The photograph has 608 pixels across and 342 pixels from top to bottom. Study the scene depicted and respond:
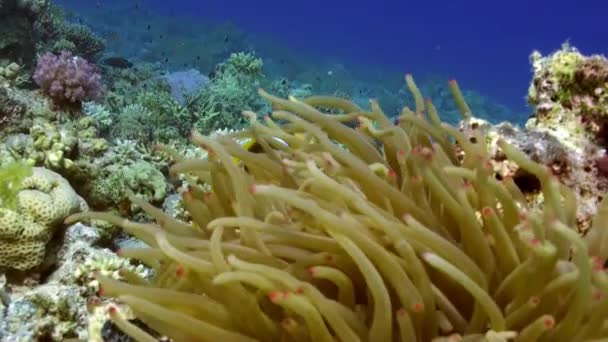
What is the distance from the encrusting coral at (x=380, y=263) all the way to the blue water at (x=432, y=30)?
44.0 m

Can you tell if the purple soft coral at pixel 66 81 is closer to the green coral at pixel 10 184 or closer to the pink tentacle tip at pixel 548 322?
the green coral at pixel 10 184

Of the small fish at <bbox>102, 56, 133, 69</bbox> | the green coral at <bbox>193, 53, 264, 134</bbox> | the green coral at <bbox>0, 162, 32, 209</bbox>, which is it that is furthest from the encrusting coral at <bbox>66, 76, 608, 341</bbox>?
the small fish at <bbox>102, 56, 133, 69</bbox>

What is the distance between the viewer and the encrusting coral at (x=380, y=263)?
5.00ft

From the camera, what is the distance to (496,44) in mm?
85312

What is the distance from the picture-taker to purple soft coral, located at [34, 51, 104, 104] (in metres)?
5.46

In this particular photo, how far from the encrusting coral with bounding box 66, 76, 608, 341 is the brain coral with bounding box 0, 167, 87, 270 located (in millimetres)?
1305

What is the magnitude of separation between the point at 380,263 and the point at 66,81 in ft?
15.4

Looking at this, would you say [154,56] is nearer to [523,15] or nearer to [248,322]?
[248,322]

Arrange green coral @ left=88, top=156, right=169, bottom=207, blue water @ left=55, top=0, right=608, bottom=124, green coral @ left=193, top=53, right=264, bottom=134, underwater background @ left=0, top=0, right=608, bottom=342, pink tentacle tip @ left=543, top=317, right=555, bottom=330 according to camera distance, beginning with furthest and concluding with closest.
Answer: blue water @ left=55, top=0, right=608, bottom=124
green coral @ left=193, top=53, right=264, bottom=134
green coral @ left=88, top=156, right=169, bottom=207
underwater background @ left=0, top=0, right=608, bottom=342
pink tentacle tip @ left=543, top=317, right=555, bottom=330

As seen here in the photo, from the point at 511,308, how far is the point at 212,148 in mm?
995

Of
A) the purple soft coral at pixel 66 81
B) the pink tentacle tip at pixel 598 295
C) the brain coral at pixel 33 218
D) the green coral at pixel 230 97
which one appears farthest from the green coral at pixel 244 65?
the pink tentacle tip at pixel 598 295

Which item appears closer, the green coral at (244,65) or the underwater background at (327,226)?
the underwater background at (327,226)

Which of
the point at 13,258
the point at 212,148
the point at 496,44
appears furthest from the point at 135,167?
the point at 496,44

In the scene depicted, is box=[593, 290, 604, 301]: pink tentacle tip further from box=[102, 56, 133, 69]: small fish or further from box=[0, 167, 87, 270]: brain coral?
box=[102, 56, 133, 69]: small fish
